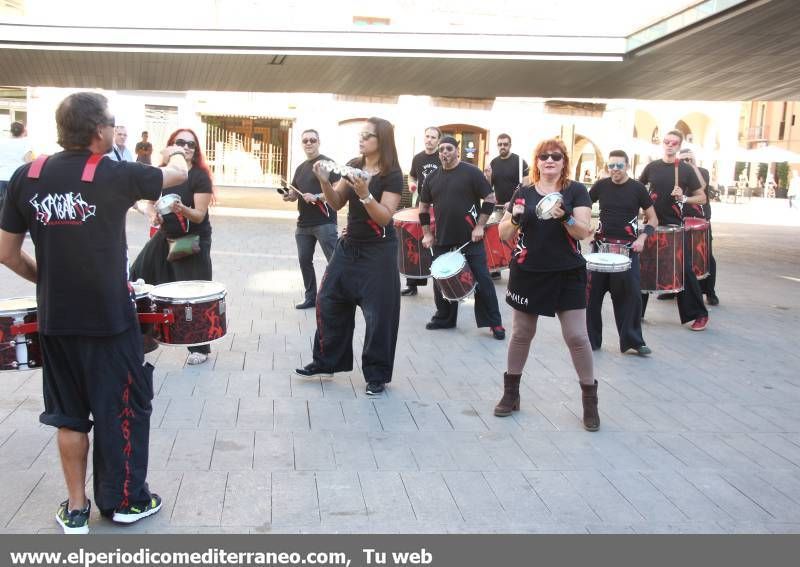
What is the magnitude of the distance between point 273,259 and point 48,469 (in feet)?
26.4

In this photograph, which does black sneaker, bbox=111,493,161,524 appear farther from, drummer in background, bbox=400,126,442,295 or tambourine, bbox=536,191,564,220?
drummer in background, bbox=400,126,442,295

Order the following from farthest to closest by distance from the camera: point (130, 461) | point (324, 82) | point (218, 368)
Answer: point (324, 82) → point (218, 368) → point (130, 461)

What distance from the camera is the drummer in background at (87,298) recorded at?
10.6 ft

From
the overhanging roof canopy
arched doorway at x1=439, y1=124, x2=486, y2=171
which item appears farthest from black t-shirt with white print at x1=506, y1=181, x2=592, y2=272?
arched doorway at x1=439, y1=124, x2=486, y2=171

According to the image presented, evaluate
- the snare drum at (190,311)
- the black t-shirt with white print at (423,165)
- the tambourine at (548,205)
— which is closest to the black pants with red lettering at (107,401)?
the snare drum at (190,311)

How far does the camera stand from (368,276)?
18.2 ft

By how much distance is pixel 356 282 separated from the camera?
18.3ft

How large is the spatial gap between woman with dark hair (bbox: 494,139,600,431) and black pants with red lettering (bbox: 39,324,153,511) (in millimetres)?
2375

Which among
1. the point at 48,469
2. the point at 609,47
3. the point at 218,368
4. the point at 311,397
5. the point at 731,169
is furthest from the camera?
the point at 731,169

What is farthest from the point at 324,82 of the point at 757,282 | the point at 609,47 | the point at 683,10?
the point at 757,282

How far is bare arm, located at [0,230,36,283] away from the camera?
3.33 metres

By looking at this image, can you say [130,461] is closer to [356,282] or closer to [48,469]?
[48,469]
